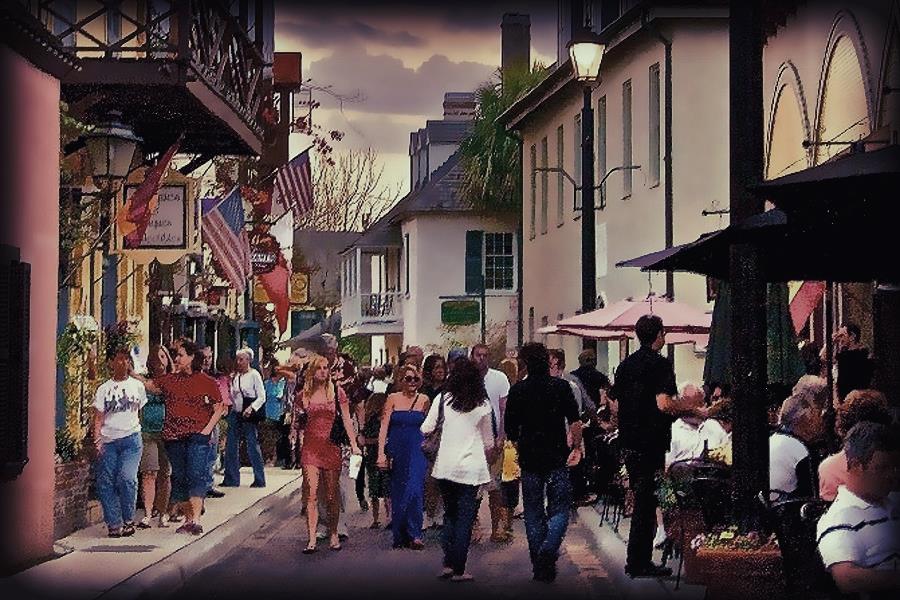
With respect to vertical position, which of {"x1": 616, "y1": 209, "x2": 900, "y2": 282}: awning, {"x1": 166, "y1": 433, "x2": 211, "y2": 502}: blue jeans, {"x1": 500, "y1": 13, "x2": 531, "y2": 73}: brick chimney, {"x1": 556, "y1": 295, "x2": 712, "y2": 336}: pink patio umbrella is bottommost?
{"x1": 166, "y1": 433, "x2": 211, "y2": 502}: blue jeans

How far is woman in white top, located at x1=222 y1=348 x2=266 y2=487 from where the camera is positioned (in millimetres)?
25531

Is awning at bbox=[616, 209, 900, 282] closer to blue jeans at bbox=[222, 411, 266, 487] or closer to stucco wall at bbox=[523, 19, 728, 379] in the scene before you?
blue jeans at bbox=[222, 411, 266, 487]

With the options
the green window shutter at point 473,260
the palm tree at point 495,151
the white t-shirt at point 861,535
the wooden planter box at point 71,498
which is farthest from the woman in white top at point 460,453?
the green window shutter at point 473,260

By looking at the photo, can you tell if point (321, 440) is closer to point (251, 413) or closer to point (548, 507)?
point (548, 507)

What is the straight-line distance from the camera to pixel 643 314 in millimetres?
24094

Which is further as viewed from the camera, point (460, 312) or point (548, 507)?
point (460, 312)

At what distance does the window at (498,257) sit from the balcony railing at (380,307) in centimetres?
740

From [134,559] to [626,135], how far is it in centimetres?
2077

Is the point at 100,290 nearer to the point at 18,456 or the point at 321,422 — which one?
the point at 321,422

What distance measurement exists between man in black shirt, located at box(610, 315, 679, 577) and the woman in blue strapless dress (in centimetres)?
378

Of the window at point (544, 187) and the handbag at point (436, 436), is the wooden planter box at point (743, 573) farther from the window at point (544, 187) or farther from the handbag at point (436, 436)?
the window at point (544, 187)

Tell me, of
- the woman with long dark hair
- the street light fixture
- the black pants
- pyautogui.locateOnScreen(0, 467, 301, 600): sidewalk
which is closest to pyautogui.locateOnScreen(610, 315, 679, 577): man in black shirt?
the black pants

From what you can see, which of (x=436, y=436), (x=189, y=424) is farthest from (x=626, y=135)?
(x=436, y=436)

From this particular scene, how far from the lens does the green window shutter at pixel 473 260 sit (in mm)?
62156
